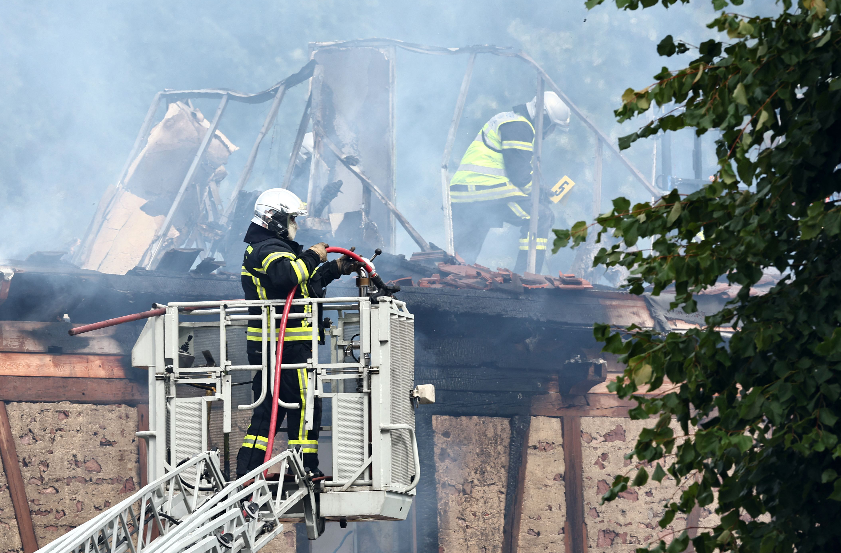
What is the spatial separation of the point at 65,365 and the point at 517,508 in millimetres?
5683

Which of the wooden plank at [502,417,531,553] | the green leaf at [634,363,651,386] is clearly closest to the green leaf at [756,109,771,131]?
the green leaf at [634,363,651,386]

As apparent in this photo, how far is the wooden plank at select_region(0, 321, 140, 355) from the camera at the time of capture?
9.79m

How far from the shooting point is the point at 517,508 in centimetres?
1038

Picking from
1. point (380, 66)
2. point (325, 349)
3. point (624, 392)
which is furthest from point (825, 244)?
point (380, 66)

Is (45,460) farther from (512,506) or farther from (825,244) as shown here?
(825,244)

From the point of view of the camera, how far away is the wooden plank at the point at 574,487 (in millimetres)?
10492

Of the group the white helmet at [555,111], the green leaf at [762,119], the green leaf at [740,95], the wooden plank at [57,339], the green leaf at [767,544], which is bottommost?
the green leaf at [767,544]

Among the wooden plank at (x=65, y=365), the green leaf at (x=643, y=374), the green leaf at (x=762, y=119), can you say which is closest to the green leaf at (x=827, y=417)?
the green leaf at (x=643, y=374)

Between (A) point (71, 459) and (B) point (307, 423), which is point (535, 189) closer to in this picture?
(A) point (71, 459)

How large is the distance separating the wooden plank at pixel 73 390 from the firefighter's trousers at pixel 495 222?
7.08 metres

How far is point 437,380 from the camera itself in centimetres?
1049

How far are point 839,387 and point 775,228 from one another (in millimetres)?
709

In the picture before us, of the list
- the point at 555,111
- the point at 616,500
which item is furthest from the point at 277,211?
the point at 555,111

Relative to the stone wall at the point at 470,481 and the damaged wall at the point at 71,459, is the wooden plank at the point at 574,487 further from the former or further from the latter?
the damaged wall at the point at 71,459
